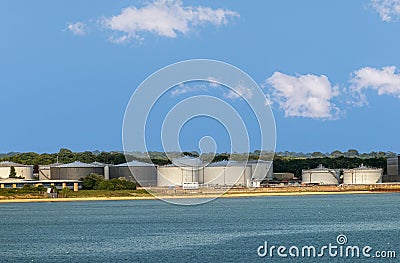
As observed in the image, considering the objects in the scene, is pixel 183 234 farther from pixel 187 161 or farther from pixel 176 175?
pixel 187 161

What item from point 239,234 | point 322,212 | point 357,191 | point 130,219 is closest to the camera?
point 239,234

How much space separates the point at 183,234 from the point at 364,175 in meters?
81.4

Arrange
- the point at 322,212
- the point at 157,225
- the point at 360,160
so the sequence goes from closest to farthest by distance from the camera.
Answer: the point at 157,225
the point at 322,212
the point at 360,160

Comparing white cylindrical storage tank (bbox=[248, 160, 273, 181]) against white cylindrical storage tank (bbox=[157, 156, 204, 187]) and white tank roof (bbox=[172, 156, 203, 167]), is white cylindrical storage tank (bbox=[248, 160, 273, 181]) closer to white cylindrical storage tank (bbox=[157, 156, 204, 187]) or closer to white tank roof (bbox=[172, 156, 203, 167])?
white tank roof (bbox=[172, 156, 203, 167])

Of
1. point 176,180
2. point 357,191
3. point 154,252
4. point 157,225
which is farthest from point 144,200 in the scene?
point 154,252

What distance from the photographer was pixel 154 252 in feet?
150

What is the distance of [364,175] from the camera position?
440 feet

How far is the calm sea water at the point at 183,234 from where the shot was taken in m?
44.8

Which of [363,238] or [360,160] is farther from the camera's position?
[360,160]

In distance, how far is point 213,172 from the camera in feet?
418

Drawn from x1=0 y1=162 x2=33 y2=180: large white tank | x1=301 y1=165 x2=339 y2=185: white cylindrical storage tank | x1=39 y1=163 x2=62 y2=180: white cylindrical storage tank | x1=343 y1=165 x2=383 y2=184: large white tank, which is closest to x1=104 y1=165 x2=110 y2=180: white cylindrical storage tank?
x1=39 y1=163 x2=62 y2=180: white cylindrical storage tank

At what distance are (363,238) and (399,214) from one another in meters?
26.0

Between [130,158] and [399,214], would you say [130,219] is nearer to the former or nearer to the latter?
[399,214]

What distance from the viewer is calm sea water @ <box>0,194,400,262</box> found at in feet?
147
